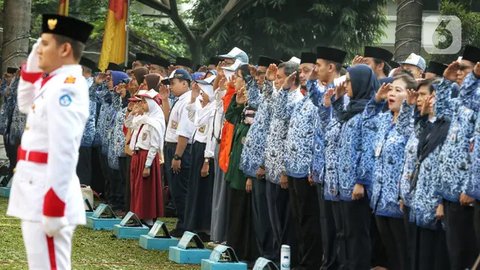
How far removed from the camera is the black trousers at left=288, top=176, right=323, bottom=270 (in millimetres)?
12062

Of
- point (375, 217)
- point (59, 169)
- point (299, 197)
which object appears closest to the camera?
point (59, 169)

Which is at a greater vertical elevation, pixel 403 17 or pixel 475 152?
pixel 403 17

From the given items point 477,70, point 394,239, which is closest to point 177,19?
point 394,239

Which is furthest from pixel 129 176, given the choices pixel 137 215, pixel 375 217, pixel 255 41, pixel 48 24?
pixel 255 41

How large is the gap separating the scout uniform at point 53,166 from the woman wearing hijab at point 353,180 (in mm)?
3645

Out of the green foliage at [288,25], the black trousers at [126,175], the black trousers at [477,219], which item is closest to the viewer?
the black trousers at [477,219]

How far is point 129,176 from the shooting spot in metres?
17.1

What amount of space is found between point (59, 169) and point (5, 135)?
16425 mm

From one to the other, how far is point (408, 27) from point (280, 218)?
5216 mm

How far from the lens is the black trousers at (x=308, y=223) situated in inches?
475

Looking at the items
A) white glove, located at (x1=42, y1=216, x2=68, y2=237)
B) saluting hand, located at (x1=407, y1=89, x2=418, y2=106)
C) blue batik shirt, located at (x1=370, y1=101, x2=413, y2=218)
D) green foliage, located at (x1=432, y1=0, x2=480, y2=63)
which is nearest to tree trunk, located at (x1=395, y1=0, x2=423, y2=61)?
blue batik shirt, located at (x1=370, y1=101, x2=413, y2=218)

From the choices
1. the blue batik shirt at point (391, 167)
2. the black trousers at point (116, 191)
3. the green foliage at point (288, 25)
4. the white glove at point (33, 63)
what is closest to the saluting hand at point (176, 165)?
the black trousers at point (116, 191)

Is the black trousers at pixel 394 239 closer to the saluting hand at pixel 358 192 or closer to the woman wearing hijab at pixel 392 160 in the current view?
the woman wearing hijab at pixel 392 160

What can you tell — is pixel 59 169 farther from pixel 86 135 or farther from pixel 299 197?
pixel 86 135
